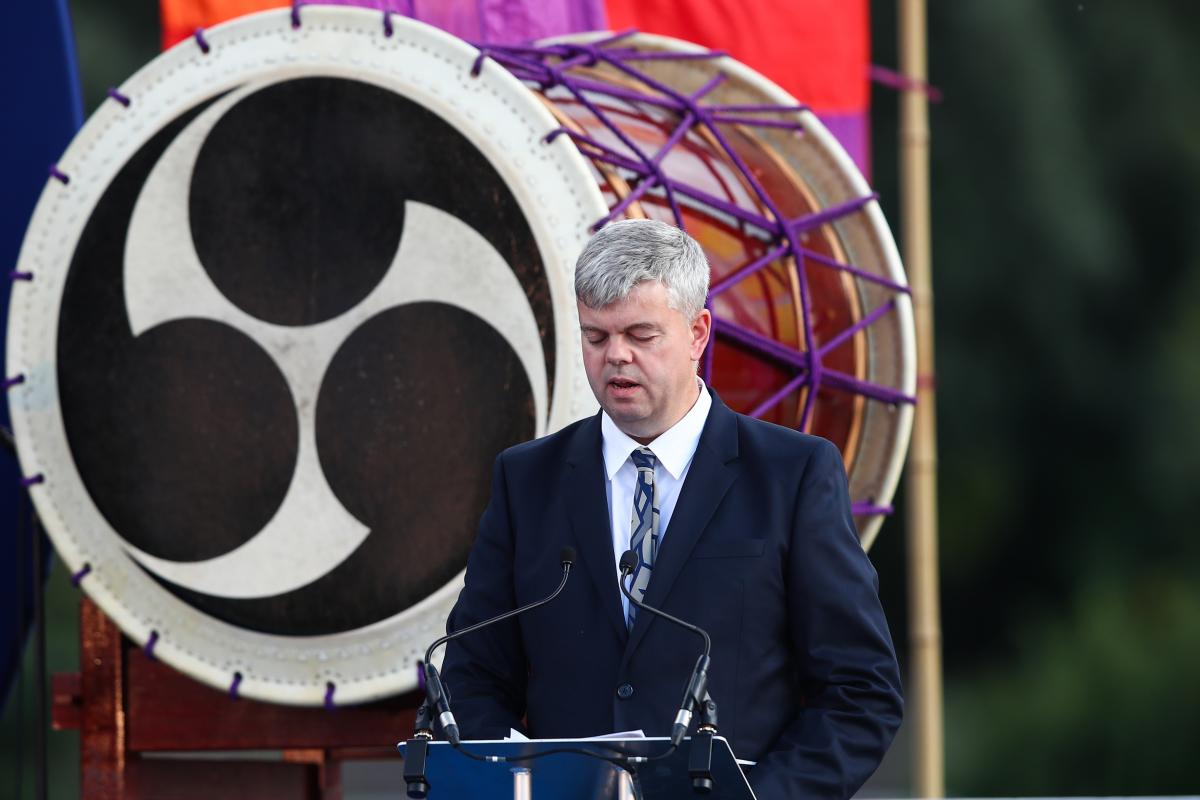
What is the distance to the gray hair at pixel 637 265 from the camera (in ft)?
6.24

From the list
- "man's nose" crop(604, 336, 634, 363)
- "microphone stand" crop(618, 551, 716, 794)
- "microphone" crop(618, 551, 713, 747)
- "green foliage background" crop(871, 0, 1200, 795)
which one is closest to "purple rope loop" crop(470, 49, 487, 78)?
"man's nose" crop(604, 336, 634, 363)

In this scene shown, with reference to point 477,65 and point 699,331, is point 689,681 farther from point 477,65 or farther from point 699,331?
point 477,65

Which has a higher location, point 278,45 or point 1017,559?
point 278,45

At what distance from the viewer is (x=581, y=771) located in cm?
170

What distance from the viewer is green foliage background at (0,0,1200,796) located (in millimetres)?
8109

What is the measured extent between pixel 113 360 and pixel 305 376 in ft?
1.11

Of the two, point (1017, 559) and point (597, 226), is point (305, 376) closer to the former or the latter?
point (597, 226)

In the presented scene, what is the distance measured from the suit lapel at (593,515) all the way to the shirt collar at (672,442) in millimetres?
15

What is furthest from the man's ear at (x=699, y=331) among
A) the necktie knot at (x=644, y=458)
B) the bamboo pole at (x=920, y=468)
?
the bamboo pole at (x=920, y=468)

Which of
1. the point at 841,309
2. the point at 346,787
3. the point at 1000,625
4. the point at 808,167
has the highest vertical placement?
the point at 808,167

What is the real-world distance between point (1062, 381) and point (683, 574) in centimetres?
692

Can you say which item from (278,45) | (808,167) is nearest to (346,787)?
(808,167)

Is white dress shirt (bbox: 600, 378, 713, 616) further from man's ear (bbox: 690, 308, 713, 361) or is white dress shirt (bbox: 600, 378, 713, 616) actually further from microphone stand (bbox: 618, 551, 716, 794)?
microphone stand (bbox: 618, 551, 716, 794)

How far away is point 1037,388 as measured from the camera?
8.56 m
